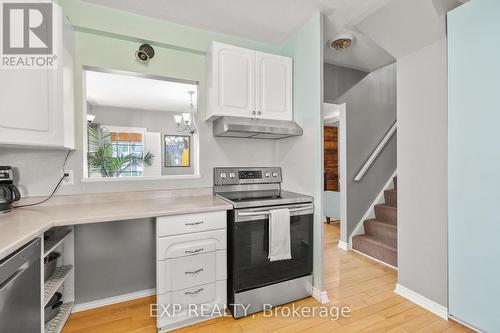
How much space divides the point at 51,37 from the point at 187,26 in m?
1.05

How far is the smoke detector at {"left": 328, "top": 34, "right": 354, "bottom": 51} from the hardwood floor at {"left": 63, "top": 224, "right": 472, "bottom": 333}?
2.47 meters

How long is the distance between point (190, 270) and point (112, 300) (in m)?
0.89

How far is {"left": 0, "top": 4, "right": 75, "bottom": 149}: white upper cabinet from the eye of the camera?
52.9 inches

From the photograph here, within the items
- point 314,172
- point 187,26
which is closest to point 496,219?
point 314,172

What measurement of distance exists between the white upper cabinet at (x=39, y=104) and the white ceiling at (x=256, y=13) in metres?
0.72

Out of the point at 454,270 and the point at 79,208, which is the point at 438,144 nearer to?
the point at 454,270

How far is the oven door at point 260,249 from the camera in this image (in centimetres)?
176

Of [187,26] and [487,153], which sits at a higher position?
[187,26]

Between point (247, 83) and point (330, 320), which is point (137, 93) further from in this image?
point (330, 320)

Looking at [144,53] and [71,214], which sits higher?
[144,53]

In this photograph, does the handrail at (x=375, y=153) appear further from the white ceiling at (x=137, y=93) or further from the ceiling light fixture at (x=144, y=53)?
→ the ceiling light fixture at (x=144, y=53)

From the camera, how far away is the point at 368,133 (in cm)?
324

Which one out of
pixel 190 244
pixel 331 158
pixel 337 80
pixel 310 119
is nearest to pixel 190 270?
pixel 190 244

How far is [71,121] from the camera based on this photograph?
1757mm
